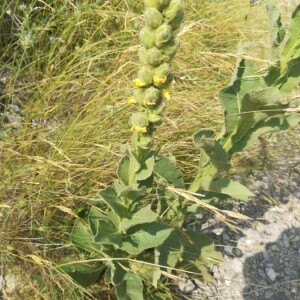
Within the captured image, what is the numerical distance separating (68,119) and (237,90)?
3.01ft

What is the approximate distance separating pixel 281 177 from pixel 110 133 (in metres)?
0.91

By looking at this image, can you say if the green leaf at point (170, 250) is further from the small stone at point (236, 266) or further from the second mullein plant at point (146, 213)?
the small stone at point (236, 266)

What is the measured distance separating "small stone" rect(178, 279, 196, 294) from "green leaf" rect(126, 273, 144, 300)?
34 cm

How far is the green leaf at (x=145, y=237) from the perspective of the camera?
145cm

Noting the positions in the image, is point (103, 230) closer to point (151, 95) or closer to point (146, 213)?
point (146, 213)

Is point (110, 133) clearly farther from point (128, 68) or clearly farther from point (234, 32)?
point (234, 32)

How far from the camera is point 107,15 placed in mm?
2373

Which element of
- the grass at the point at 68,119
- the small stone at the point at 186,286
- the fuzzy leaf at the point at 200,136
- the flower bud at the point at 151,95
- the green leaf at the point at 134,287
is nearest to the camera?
the flower bud at the point at 151,95

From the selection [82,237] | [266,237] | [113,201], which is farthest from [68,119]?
[266,237]

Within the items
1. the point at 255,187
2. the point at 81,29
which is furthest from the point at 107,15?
the point at 255,187

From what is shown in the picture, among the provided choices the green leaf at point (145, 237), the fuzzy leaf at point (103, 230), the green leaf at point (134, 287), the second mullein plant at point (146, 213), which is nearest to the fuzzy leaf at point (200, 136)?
the second mullein plant at point (146, 213)

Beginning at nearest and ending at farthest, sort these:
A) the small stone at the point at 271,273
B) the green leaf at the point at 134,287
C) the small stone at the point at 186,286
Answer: the green leaf at the point at 134,287 < the small stone at the point at 186,286 < the small stone at the point at 271,273

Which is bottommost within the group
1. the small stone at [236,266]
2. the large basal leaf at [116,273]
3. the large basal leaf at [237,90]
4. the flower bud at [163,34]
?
the small stone at [236,266]

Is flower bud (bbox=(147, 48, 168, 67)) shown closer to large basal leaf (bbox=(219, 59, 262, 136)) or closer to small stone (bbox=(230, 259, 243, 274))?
large basal leaf (bbox=(219, 59, 262, 136))
